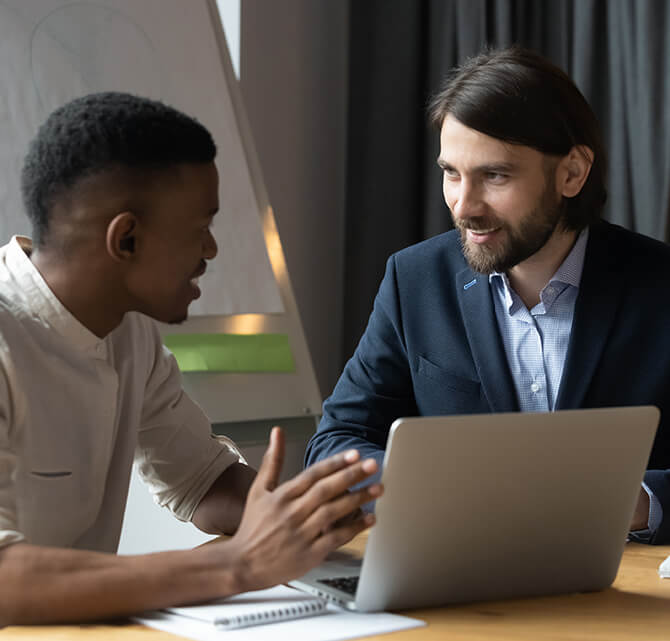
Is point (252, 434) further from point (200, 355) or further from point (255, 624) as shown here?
point (255, 624)

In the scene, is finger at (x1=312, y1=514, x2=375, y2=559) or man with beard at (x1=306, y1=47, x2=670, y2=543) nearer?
finger at (x1=312, y1=514, x2=375, y2=559)

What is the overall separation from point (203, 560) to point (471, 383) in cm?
85

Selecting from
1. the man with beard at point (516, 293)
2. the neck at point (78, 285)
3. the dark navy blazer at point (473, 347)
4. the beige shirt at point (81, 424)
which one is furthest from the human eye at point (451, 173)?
the neck at point (78, 285)

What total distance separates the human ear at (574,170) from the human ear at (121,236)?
2.96ft

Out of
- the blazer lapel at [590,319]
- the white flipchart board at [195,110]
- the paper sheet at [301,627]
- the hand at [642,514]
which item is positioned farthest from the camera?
the white flipchart board at [195,110]

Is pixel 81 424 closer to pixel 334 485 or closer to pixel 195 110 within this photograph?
pixel 334 485

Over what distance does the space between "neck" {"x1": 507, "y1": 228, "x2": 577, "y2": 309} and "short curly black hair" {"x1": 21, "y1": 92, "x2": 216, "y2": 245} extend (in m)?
0.74

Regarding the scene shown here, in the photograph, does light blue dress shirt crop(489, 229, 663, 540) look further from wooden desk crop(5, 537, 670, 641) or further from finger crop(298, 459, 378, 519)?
finger crop(298, 459, 378, 519)

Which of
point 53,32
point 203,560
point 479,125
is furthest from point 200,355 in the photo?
point 203,560

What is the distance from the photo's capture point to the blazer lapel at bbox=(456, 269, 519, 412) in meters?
1.74

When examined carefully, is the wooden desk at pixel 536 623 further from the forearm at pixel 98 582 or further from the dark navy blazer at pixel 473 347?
the dark navy blazer at pixel 473 347

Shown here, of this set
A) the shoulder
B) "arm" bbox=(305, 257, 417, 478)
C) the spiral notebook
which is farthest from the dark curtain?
the spiral notebook

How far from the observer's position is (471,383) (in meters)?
1.78

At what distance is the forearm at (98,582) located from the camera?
990 millimetres
